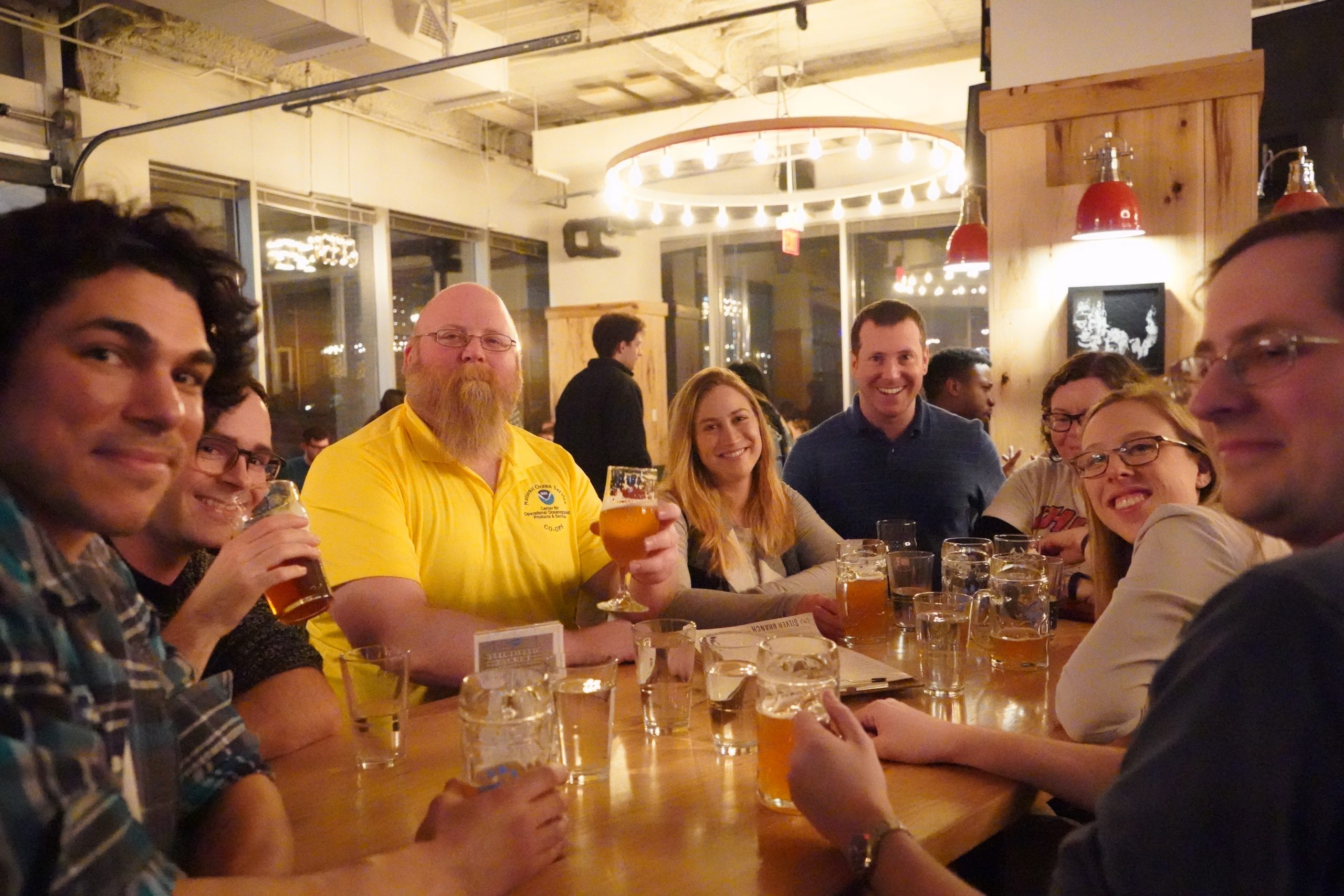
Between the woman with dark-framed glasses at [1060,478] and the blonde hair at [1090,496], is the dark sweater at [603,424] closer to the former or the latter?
the woman with dark-framed glasses at [1060,478]

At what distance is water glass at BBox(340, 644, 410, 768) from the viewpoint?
147 centimetres

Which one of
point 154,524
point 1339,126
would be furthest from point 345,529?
point 1339,126

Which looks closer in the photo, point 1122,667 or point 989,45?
point 1122,667

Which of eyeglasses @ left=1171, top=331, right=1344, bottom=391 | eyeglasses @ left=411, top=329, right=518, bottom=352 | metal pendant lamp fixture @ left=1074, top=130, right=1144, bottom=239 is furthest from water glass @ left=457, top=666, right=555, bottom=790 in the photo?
metal pendant lamp fixture @ left=1074, top=130, right=1144, bottom=239

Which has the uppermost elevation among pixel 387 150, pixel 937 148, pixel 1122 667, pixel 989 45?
pixel 387 150

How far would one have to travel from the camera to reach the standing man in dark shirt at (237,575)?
156 cm

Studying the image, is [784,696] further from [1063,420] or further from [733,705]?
[1063,420]

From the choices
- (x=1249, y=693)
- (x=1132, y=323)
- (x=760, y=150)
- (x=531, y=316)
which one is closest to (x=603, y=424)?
(x=760, y=150)

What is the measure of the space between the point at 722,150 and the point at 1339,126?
2692 mm

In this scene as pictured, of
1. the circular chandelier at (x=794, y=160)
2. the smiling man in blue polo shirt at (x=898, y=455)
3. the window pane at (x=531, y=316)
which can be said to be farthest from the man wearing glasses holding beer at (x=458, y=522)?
the window pane at (x=531, y=316)

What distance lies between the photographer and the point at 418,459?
8.07 ft

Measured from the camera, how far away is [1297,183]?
12.2ft

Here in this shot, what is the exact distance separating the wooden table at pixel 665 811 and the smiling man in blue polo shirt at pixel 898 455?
174cm

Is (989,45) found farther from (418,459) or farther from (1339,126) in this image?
(418,459)
